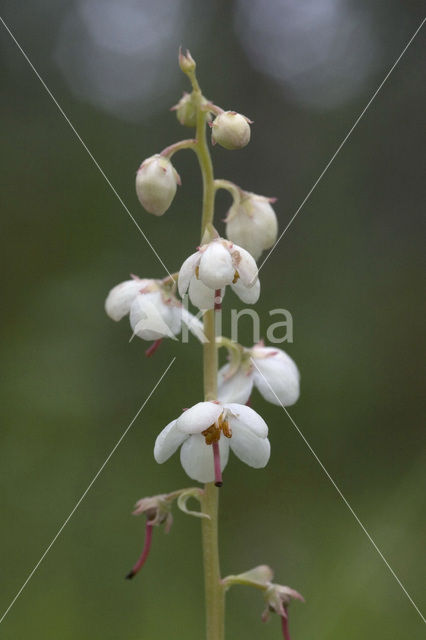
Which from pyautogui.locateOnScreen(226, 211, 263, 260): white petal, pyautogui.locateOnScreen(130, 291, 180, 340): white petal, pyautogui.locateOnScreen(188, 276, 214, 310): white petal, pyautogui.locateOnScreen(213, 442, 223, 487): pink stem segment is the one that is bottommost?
pyautogui.locateOnScreen(213, 442, 223, 487): pink stem segment

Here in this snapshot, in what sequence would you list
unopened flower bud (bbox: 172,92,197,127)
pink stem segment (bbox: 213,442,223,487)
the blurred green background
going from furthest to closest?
the blurred green background, unopened flower bud (bbox: 172,92,197,127), pink stem segment (bbox: 213,442,223,487)

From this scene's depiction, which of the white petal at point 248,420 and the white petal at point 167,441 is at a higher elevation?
the white petal at point 248,420

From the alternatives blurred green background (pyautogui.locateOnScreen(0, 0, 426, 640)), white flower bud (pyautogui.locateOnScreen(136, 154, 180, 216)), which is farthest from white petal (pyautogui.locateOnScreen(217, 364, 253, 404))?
blurred green background (pyautogui.locateOnScreen(0, 0, 426, 640))

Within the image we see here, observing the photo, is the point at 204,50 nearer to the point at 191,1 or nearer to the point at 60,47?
the point at 191,1

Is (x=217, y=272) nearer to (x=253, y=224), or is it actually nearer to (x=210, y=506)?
(x=253, y=224)

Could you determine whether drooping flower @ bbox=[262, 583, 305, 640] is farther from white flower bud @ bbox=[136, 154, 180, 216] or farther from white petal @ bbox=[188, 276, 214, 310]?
white flower bud @ bbox=[136, 154, 180, 216]

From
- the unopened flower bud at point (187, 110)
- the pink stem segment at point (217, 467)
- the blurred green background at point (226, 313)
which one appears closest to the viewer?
the pink stem segment at point (217, 467)

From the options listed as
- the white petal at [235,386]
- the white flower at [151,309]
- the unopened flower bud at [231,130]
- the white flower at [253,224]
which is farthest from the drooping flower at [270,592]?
the unopened flower bud at [231,130]

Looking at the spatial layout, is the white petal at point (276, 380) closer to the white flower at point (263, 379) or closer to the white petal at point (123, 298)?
the white flower at point (263, 379)
